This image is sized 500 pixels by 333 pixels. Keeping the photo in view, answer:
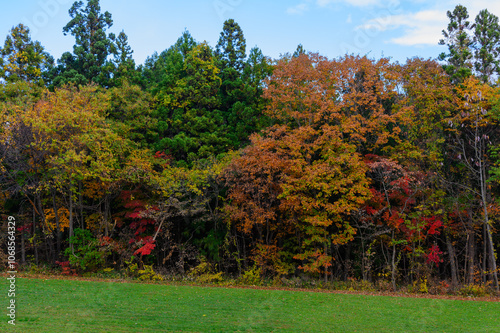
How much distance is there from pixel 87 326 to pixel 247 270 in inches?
462

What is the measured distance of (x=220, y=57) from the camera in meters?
28.5

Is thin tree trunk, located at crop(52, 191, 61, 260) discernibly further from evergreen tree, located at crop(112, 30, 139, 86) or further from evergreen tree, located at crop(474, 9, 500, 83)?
evergreen tree, located at crop(474, 9, 500, 83)

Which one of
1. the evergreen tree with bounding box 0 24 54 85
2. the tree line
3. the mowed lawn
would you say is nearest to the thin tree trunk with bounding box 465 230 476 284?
the tree line

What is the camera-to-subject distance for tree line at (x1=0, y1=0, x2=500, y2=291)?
18.2 m

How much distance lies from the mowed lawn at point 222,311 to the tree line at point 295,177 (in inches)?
167

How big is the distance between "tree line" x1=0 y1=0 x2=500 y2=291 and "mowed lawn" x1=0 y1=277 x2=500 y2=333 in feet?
14.0

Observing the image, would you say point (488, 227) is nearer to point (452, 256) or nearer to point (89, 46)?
point (452, 256)

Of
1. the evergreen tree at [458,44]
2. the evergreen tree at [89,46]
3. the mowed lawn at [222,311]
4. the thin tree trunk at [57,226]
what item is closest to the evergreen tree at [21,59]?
the evergreen tree at [89,46]

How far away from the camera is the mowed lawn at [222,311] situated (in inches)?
365

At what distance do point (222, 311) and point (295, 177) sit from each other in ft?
28.1

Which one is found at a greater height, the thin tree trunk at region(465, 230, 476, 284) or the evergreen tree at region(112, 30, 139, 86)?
the evergreen tree at region(112, 30, 139, 86)

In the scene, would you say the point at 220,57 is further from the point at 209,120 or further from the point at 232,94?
the point at 209,120

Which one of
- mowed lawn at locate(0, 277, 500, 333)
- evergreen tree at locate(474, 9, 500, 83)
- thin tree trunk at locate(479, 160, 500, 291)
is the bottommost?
mowed lawn at locate(0, 277, 500, 333)

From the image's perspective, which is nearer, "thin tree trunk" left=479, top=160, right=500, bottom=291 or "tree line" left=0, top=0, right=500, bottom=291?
"thin tree trunk" left=479, top=160, right=500, bottom=291
